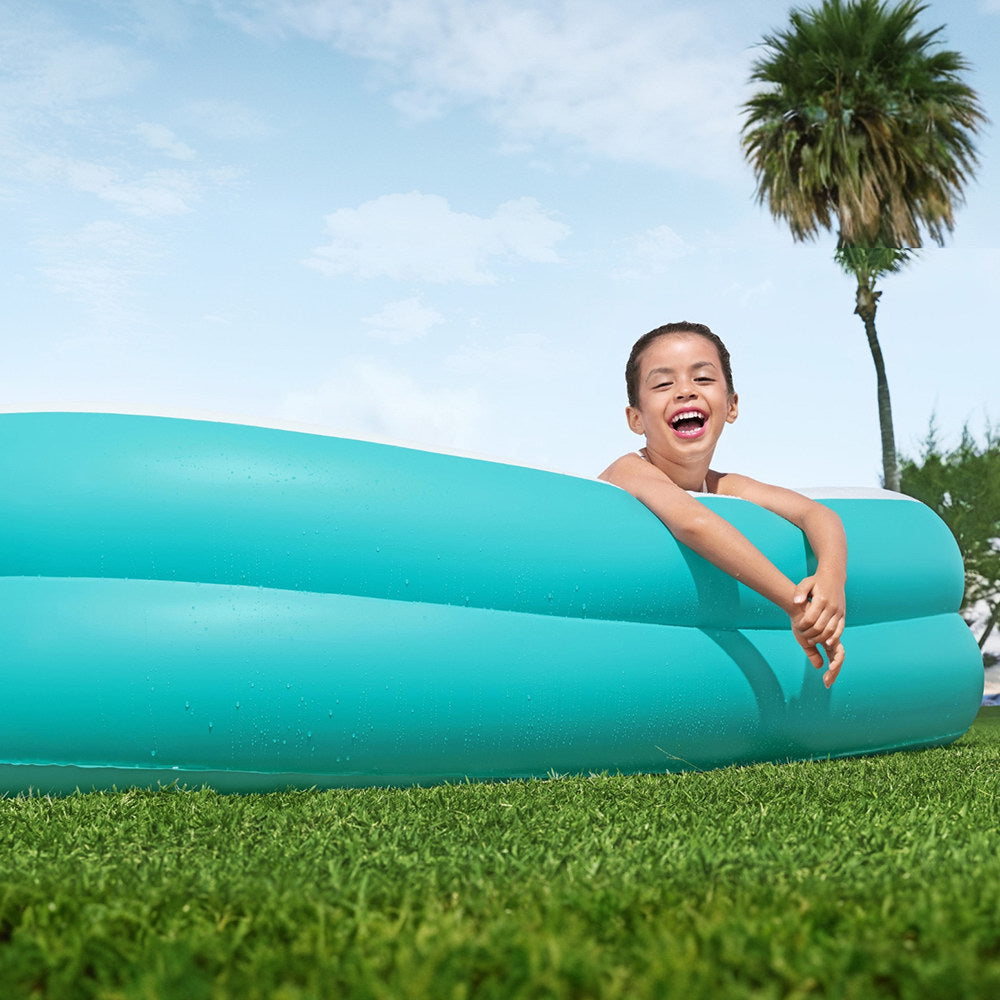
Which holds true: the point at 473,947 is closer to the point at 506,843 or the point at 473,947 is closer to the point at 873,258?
the point at 506,843

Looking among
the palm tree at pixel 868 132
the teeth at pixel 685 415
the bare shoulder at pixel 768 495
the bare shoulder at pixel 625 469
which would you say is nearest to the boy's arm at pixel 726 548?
the bare shoulder at pixel 625 469

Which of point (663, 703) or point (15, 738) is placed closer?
point (15, 738)

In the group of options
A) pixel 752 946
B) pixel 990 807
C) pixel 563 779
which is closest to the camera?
pixel 752 946

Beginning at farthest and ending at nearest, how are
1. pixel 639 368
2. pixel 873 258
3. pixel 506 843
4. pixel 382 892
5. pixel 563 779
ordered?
pixel 873 258
pixel 639 368
pixel 563 779
pixel 506 843
pixel 382 892

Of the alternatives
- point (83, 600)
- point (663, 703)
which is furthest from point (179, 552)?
point (663, 703)

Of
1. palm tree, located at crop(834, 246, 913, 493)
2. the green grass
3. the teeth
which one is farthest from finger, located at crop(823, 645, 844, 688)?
palm tree, located at crop(834, 246, 913, 493)

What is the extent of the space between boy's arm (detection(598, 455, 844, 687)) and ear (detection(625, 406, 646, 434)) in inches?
23.8

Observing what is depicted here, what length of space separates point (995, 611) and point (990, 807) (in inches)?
666

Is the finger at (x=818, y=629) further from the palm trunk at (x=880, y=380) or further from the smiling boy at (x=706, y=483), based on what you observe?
the palm trunk at (x=880, y=380)

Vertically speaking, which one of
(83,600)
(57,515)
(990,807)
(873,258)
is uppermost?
(873,258)

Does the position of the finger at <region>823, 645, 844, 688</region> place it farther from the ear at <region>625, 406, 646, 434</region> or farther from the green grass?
the ear at <region>625, 406, 646, 434</region>

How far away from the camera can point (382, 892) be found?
3.99 ft

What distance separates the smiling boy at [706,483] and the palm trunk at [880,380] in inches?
389

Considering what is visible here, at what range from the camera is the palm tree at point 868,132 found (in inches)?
472
